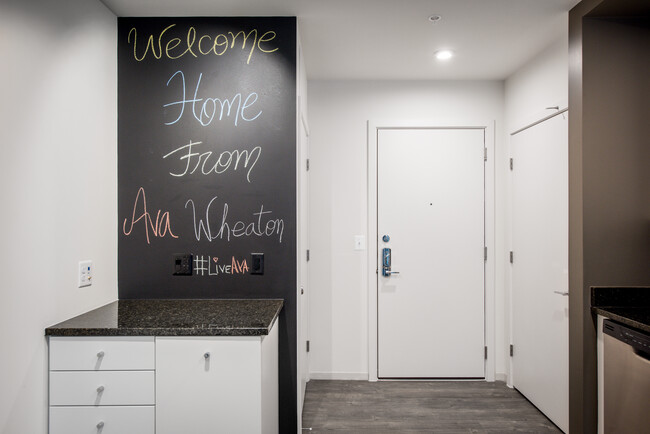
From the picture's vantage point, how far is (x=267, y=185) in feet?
6.97

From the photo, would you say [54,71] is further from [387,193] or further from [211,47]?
[387,193]

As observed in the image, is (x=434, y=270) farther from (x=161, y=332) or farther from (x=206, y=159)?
(x=161, y=332)

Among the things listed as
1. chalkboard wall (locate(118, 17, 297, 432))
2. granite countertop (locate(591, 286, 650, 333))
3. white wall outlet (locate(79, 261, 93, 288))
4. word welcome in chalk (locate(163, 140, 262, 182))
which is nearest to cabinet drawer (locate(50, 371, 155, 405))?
white wall outlet (locate(79, 261, 93, 288))

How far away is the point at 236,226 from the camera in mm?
2121

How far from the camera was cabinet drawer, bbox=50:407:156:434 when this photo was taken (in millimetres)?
1532

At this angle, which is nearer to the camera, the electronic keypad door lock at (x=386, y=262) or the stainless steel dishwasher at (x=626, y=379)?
the stainless steel dishwasher at (x=626, y=379)

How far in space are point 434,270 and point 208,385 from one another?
207 cm

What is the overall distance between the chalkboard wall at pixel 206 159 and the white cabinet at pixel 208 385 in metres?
0.58

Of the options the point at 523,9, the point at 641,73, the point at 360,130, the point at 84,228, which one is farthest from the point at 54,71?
the point at 641,73

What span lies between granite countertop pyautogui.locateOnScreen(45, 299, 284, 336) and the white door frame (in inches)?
47.2

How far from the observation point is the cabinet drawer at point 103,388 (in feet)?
5.04

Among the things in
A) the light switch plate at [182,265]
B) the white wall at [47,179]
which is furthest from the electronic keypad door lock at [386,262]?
the white wall at [47,179]

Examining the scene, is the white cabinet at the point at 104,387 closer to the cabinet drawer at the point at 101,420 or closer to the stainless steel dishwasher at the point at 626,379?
the cabinet drawer at the point at 101,420

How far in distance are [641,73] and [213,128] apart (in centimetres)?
226
